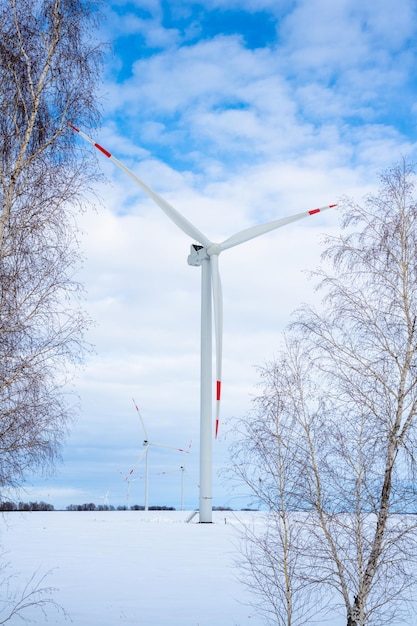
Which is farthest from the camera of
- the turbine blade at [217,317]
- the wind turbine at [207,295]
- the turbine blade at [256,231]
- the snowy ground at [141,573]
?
the turbine blade at [256,231]

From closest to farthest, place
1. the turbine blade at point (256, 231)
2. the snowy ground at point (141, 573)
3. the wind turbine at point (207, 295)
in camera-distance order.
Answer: the snowy ground at point (141, 573), the wind turbine at point (207, 295), the turbine blade at point (256, 231)

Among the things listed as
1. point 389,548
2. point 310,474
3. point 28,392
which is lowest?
point 389,548

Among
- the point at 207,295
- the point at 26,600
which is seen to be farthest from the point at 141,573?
the point at 207,295

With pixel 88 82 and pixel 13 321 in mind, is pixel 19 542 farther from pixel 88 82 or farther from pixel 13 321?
pixel 88 82

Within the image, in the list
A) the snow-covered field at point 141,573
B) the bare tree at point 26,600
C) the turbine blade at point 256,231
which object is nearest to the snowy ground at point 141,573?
the snow-covered field at point 141,573

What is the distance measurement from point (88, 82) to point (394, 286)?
683 centimetres

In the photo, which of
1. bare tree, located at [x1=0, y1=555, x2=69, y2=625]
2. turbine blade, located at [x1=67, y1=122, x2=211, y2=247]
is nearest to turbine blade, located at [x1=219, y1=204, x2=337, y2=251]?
turbine blade, located at [x1=67, y1=122, x2=211, y2=247]

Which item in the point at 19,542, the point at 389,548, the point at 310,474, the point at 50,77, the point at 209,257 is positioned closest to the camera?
the point at 389,548

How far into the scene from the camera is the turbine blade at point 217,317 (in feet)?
71.8

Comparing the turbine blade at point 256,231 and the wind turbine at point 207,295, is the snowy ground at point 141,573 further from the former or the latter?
the turbine blade at point 256,231

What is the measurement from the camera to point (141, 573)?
1625 centimetres

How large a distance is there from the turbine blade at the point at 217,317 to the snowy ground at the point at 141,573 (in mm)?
3837

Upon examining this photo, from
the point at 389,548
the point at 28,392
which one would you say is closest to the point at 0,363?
the point at 28,392

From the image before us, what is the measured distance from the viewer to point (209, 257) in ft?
91.1
